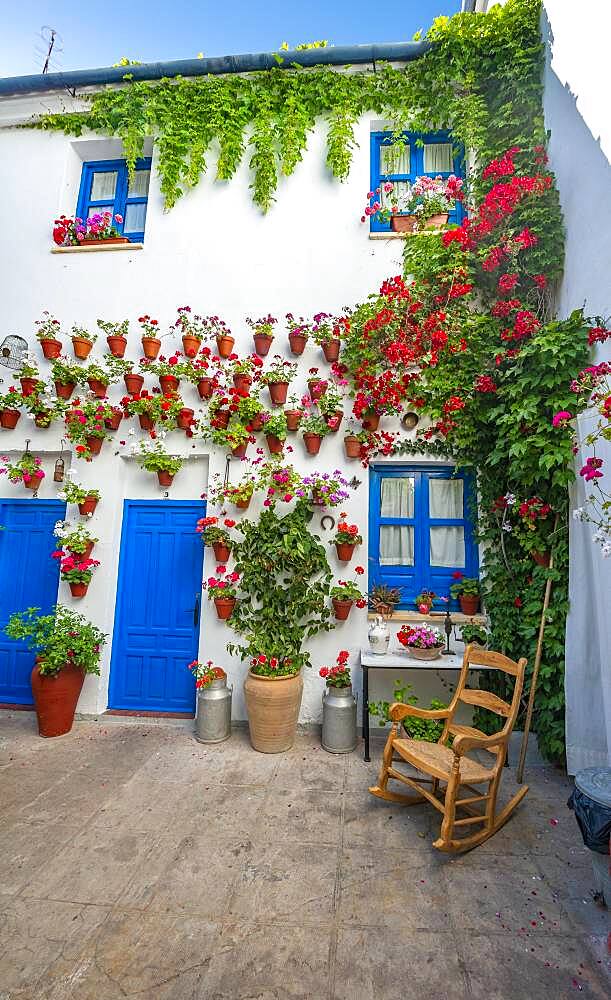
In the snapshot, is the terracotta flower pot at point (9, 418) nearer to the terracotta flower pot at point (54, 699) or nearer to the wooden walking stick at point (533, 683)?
the terracotta flower pot at point (54, 699)

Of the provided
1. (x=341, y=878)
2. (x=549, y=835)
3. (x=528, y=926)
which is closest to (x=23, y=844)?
Answer: (x=341, y=878)

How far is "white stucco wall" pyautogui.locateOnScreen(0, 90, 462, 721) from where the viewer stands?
495 cm

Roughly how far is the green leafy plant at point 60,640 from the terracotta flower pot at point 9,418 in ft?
6.81

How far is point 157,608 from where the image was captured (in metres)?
4.96

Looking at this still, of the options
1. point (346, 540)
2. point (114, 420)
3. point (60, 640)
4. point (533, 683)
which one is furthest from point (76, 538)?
point (533, 683)

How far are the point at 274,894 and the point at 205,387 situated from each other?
4203mm

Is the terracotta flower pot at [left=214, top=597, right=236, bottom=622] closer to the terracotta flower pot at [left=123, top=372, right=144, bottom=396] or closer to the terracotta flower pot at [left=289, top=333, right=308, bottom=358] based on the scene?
the terracotta flower pot at [left=123, top=372, right=144, bottom=396]

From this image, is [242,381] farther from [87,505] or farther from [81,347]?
[87,505]

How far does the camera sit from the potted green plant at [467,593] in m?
4.46

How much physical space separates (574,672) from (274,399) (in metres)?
3.60

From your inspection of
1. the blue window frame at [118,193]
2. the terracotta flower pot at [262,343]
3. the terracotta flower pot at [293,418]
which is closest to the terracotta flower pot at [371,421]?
the terracotta flower pot at [293,418]

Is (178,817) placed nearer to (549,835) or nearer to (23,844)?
(23,844)

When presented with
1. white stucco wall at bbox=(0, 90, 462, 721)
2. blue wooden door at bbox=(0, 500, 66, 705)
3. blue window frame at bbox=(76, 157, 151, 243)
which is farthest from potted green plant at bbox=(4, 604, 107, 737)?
blue window frame at bbox=(76, 157, 151, 243)

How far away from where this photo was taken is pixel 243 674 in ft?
15.4
